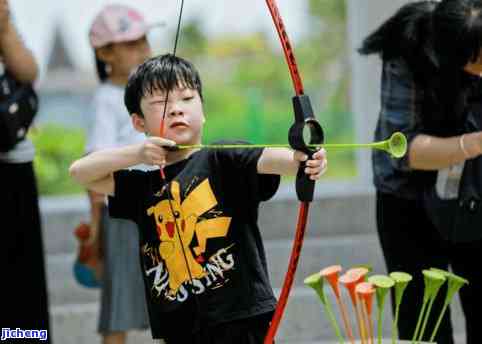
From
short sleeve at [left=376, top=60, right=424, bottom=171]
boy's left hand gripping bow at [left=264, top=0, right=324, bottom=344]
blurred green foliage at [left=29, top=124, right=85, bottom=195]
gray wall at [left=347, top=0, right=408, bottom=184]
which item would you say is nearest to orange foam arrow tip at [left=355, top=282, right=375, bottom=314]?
boy's left hand gripping bow at [left=264, top=0, right=324, bottom=344]

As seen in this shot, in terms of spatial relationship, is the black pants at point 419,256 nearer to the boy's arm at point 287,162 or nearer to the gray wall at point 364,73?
the boy's arm at point 287,162

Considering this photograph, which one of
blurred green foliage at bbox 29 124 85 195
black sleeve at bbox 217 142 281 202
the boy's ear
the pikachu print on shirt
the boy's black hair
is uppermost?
the boy's black hair

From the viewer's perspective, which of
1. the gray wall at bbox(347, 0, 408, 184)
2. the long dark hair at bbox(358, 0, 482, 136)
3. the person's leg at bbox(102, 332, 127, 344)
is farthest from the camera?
the gray wall at bbox(347, 0, 408, 184)

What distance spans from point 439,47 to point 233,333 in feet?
2.94

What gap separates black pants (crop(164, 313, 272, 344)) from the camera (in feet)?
7.34

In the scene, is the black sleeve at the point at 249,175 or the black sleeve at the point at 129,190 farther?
the black sleeve at the point at 129,190

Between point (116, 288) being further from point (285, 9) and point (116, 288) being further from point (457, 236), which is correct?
point (285, 9)

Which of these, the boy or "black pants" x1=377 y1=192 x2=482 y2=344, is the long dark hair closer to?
"black pants" x1=377 y1=192 x2=482 y2=344

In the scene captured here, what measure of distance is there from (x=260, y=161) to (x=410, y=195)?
2.22 feet

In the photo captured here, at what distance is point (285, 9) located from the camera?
32.7 ft

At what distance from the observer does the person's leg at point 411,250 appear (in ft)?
8.99

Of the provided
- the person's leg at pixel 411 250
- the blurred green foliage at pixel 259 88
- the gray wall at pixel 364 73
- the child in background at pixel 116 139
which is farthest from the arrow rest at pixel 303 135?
the blurred green foliage at pixel 259 88

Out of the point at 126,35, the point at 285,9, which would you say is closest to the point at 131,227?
the point at 126,35

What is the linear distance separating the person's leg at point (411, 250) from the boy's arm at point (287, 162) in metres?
0.67
